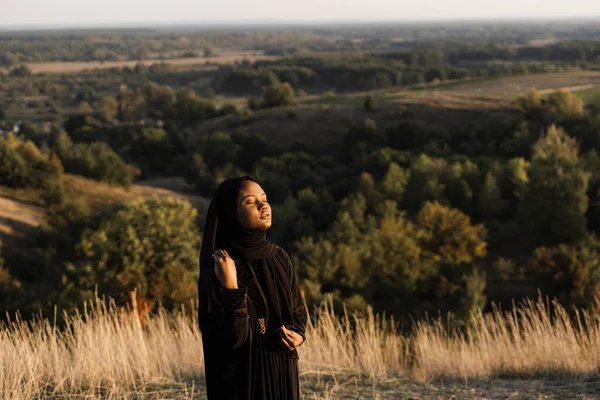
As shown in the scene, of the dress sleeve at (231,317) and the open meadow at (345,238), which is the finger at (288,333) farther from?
the open meadow at (345,238)

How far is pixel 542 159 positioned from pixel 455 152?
56.7 ft

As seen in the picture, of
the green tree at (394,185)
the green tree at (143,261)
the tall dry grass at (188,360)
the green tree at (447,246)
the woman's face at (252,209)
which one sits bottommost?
the green tree at (447,246)

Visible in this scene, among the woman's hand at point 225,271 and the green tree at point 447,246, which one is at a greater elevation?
the woman's hand at point 225,271

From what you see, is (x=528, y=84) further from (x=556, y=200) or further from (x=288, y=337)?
(x=288, y=337)

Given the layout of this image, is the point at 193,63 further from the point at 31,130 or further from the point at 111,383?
the point at 111,383

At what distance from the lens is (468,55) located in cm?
14575

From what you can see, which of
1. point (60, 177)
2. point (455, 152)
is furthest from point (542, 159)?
point (60, 177)

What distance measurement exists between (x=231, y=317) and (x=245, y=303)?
109 millimetres

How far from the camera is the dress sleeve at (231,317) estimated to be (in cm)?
341

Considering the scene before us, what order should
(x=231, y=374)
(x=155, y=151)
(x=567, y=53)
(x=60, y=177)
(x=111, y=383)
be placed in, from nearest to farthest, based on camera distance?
(x=231, y=374) → (x=111, y=383) → (x=60, y=177) → (x=155, y=151) → (x=567, y=53)

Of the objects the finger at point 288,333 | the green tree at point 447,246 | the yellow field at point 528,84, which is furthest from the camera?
the yellow field at point 528,84

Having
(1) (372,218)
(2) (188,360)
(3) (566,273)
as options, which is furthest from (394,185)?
(2) (188,360)

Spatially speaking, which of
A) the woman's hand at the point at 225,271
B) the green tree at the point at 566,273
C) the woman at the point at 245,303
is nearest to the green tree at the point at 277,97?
the green tree at the point at 566,273

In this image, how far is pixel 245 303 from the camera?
11.3 feet
